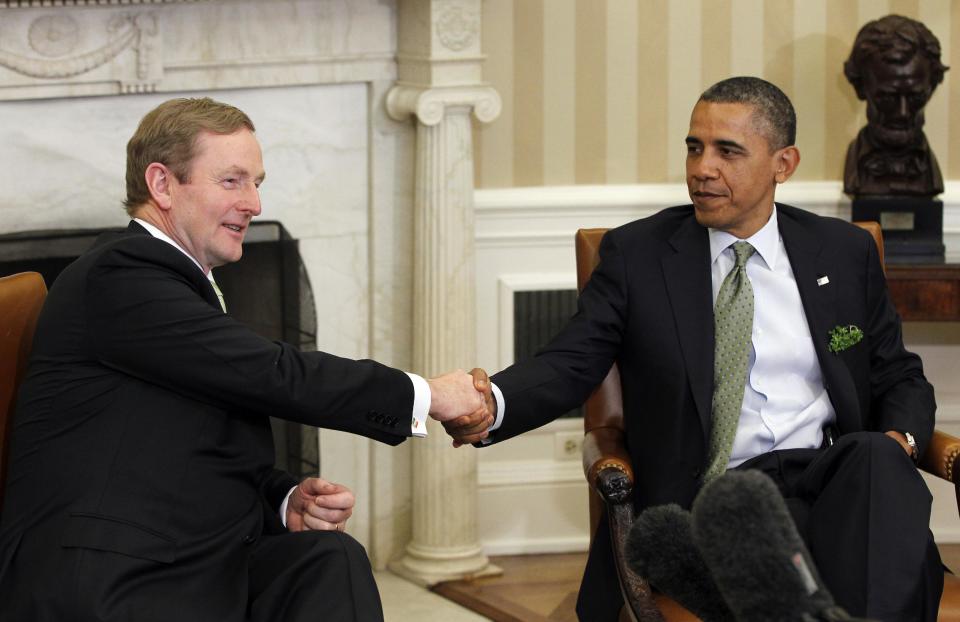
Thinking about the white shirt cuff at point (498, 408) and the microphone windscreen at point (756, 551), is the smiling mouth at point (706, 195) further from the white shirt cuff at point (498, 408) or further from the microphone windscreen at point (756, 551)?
the microphone windscreen at point (756, 551)

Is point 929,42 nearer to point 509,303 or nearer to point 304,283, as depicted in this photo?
point 509,303

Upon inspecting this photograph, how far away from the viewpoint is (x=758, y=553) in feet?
5.45

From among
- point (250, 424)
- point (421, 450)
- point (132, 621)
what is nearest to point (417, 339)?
point (421, 450)

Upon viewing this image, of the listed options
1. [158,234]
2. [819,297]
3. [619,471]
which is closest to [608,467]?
[619,471]

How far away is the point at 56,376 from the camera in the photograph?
233cm

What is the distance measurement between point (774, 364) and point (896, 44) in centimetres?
143

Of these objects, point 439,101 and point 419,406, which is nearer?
point 419,406

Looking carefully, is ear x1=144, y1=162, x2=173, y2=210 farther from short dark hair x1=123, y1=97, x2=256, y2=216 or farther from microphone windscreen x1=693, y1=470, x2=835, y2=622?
microphone windscreen x1=693, y1=470, x2=835, y2=622

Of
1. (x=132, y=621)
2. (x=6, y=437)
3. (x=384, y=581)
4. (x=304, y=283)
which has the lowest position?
(x=384, y=581)

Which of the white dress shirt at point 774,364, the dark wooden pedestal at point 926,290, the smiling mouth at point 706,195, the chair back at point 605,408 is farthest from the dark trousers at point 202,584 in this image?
the dark wooden pedestal at point 926,290

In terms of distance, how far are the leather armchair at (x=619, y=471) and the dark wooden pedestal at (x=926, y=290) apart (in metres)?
0.62

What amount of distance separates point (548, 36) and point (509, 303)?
814mm

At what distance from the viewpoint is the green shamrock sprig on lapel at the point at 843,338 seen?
9.77ft

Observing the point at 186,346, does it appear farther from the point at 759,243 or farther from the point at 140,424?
the point at 759,243
